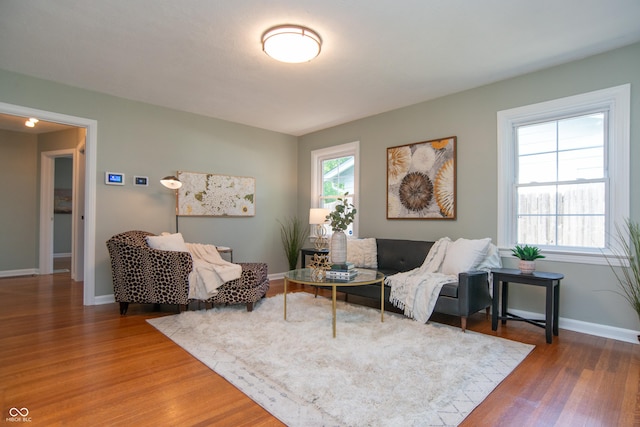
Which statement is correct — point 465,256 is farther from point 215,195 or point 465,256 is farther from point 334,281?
point 215,195

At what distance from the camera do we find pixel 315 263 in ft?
12.1

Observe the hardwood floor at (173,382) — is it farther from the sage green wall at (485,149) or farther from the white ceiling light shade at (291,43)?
the white ceiling light shade at (291,43)

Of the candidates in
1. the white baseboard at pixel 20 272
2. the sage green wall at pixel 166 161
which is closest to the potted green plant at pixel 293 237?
the sage green wall at pixel 166 161

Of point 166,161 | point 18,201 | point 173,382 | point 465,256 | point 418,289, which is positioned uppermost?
point 166,161

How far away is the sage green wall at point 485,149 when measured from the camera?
312cm

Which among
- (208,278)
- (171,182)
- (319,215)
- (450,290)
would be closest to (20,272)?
(171,182)

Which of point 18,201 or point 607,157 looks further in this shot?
point 18,201

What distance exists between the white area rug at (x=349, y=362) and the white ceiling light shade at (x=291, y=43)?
244cm

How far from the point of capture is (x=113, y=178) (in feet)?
14.4

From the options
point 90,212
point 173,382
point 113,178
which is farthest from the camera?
point 113,178

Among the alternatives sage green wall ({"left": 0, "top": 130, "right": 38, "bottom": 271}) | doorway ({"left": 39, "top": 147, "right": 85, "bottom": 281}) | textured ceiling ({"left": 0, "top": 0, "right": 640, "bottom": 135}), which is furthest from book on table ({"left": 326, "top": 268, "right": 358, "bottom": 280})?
sage green wall ({"left": 0, "top": 130, "right": 38, "bottom": 271})

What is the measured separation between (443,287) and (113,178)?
13.6 feet

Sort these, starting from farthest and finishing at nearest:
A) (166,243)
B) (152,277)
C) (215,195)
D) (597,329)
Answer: (215,195)
(166,243)
(152,277)
(597,329)

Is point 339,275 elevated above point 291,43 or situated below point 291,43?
below
